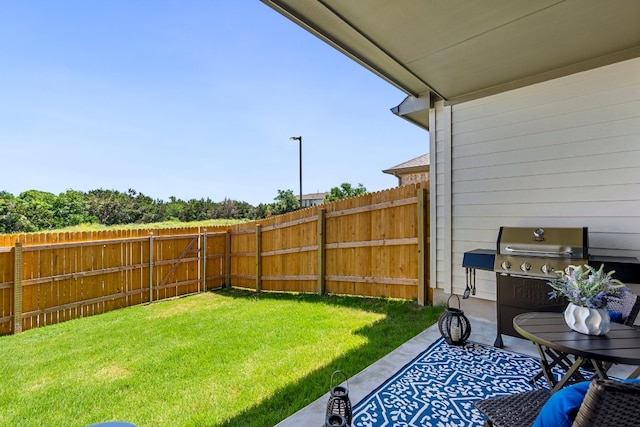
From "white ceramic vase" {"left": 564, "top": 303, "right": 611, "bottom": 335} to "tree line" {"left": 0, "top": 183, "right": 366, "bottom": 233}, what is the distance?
1535 centimetres

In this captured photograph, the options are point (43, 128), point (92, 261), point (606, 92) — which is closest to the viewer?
point (606, 92)

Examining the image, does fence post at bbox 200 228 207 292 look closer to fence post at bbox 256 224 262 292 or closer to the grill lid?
fence post at bbox 256 224 262 292

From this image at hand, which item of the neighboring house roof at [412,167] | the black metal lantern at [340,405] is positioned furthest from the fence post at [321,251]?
the neighboring house roof at [412,167]

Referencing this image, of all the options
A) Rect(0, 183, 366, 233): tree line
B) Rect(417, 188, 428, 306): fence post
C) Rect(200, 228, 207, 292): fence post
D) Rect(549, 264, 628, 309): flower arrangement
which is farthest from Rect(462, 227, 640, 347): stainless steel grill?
Rect(0, 183, 366, 233): tree line

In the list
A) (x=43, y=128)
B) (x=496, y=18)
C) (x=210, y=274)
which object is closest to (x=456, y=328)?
(x=496, y=18)

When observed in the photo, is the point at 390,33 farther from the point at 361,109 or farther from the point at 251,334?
the point at 361,109

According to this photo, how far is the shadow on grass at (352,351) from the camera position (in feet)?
7.09

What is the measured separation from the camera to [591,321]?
184 centimetres

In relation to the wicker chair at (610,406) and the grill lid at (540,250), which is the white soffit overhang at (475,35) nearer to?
the grill lid at (540,250)

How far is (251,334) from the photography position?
13.0 ft

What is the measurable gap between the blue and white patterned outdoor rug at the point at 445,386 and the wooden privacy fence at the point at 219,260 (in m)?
1.80

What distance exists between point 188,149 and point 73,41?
1024cm

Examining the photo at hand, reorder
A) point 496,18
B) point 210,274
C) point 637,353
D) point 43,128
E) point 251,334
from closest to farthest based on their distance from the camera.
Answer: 1. point 637,353
2. point 496,18
3. point 251,334
4. point 210,274
5. point 43,128

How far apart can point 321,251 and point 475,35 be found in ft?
14.2
